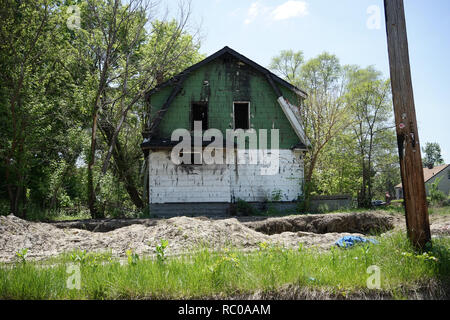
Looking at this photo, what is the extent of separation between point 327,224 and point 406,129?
22.9 feet

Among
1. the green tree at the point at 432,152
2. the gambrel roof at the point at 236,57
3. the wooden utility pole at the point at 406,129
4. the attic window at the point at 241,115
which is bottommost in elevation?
the wooden utility pole at the point at 406,129

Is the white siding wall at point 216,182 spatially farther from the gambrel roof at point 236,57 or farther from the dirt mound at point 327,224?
the dirt mound at point 327,224

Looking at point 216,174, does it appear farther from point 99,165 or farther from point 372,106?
point 372,106

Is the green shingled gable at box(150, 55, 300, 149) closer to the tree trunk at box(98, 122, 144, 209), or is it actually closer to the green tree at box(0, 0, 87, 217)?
the tree trunk at box(98, 122, 144, 209)

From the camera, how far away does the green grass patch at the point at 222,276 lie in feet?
13.1

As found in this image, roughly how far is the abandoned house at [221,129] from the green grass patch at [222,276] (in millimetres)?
11513

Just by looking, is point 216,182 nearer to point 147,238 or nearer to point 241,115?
point 241,115

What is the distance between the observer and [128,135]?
20.2 metres

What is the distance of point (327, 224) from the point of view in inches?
454

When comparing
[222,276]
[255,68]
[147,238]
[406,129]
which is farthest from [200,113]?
[222,276]

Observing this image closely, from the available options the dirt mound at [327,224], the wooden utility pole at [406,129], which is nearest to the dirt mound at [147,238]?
the wooden utility pole at [406,129]

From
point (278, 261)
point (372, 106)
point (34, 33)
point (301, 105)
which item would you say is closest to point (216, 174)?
point (301, 105)
